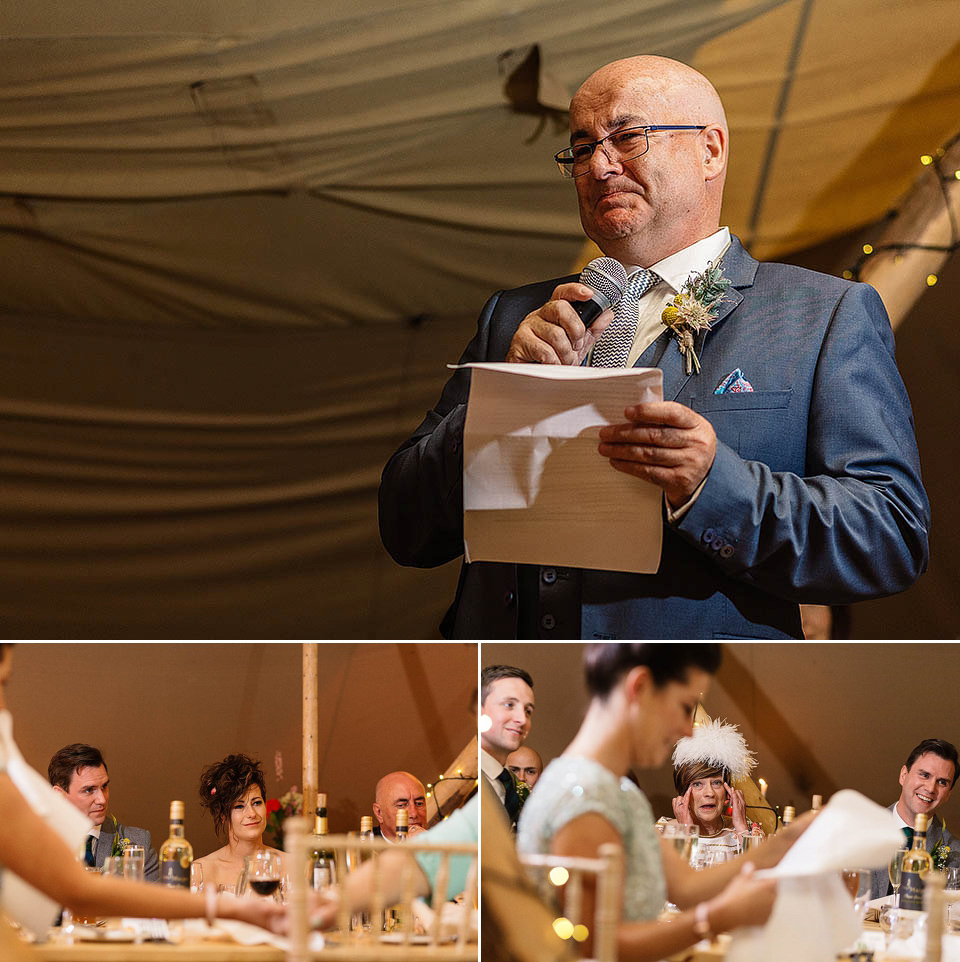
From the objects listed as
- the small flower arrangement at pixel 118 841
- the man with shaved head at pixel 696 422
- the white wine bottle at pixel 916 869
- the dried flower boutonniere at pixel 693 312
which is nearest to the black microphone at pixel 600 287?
the man with shaved head at pixel 696 422

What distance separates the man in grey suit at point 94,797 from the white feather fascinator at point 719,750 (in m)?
0.61

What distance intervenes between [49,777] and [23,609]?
5.66 feet

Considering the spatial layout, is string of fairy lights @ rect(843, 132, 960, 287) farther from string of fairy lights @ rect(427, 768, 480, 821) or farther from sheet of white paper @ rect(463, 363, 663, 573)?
string of fairy lights @ rect(427, 768, 480, 821)

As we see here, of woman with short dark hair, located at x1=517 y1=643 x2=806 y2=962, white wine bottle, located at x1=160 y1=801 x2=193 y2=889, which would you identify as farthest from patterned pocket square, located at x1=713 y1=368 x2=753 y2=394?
white wine bottle, located at x1=160 y1=801 x2=193 y2=889

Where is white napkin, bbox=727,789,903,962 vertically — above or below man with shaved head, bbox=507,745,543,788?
below

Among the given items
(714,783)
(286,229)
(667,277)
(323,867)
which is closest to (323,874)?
(323,867)

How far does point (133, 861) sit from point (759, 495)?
3.01ft

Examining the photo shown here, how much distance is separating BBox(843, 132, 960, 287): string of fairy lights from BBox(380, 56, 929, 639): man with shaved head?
0.89 meters

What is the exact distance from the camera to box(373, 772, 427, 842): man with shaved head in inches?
56.1

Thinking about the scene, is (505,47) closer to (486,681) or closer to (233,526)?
(233,526)

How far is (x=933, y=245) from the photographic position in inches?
115

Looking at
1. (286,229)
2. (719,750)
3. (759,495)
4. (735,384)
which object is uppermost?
(286,229)

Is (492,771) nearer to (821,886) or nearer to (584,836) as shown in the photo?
(584,836)

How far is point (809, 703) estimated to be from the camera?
1.44 meters
